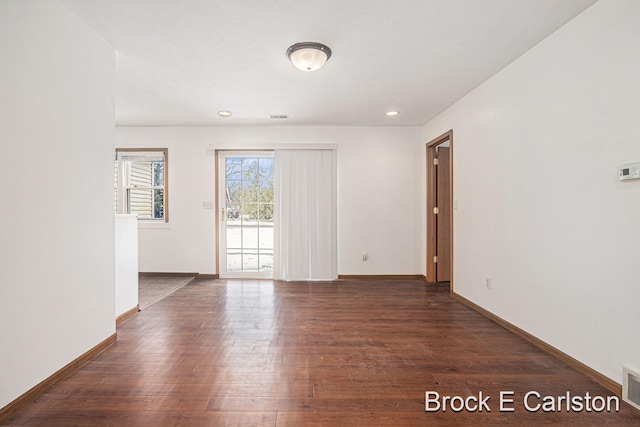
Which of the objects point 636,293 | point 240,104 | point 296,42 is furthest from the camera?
point 240,104

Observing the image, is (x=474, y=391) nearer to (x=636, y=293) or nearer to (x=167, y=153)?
(x=636, y=293)

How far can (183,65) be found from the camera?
2.74 m

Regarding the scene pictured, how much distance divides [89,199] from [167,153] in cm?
295

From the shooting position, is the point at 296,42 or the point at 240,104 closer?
the point at 296,42

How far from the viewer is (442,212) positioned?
457 centimetres

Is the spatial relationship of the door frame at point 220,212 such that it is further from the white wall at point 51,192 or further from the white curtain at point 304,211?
the white wall at point 51,192

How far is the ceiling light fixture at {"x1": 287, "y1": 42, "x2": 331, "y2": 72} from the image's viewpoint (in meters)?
2.37

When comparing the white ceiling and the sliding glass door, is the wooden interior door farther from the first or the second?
the sliding glass door

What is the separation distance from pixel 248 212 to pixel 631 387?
4.56m

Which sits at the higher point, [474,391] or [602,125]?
[602,125]

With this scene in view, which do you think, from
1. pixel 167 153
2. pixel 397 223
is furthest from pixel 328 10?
pixel 167 153

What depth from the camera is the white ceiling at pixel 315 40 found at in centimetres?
198

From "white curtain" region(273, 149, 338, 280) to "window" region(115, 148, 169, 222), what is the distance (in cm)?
202

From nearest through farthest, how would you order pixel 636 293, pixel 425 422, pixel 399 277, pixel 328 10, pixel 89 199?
1. pixel 425 422
2. pixel 636 293
3. pixel 328 10
4. pixel 89 199
5. pixel 399 277
